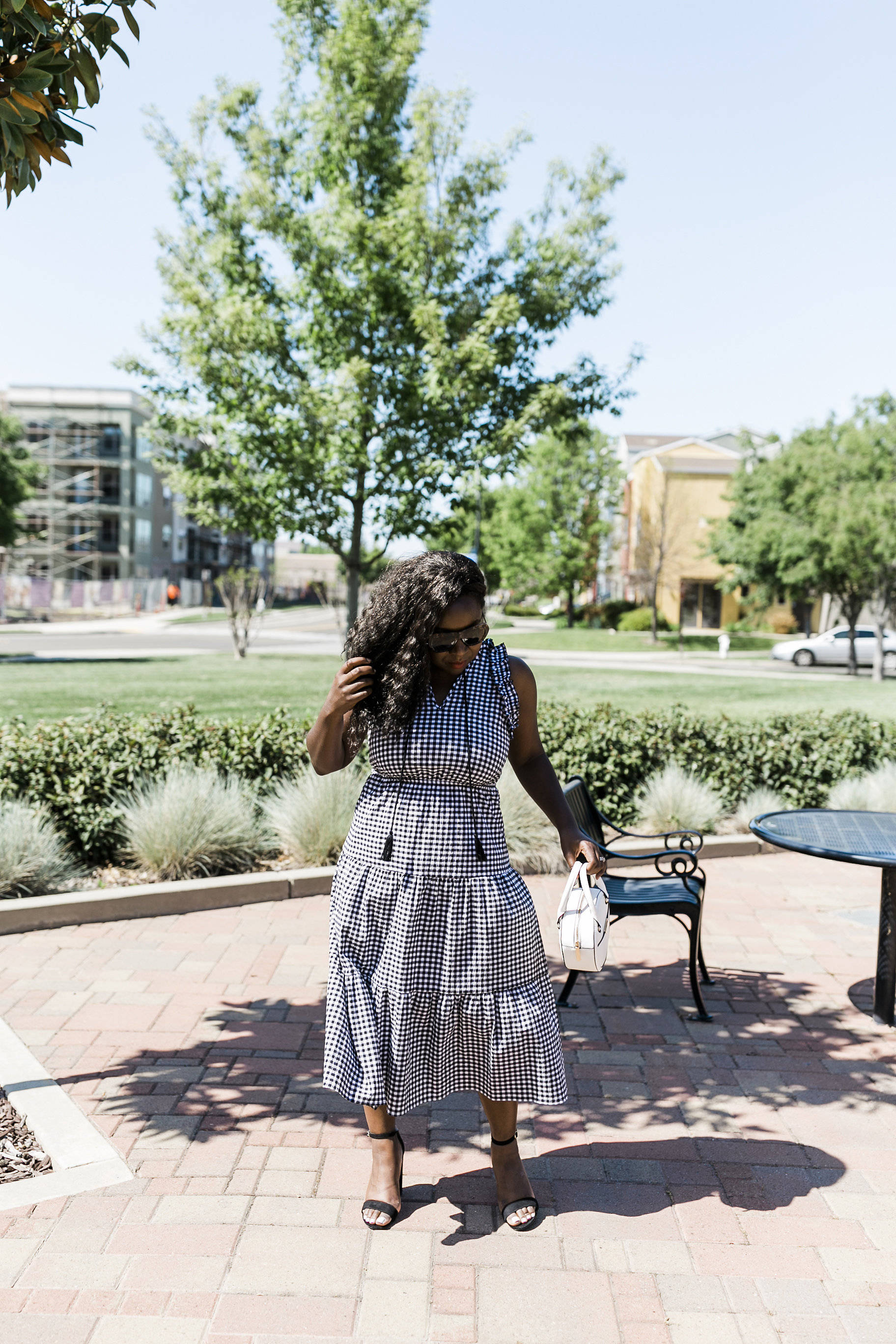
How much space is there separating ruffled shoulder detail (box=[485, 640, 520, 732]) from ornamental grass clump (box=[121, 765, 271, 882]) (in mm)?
3739

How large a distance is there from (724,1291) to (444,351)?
23.9 ft

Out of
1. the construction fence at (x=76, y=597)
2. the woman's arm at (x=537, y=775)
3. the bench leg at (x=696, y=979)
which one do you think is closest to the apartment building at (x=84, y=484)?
the construction fence at (x=76, y=597)

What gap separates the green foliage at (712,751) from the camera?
7.92m

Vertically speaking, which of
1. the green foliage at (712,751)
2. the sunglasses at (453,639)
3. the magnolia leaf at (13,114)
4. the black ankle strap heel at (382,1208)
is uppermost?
the magnolia leaf at (13,114)

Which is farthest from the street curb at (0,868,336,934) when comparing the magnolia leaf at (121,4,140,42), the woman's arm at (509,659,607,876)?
the magnolia leaf at (121,4,140,42)

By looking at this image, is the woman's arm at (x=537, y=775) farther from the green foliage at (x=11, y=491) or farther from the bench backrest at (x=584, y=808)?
the green foliage at (x=11, y=491)

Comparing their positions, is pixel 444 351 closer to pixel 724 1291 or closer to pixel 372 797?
pixel 372 797

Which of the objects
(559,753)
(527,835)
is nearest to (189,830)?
(527,835)

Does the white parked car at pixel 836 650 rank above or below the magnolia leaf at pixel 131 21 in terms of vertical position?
below

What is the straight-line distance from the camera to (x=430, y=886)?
284 centimetres

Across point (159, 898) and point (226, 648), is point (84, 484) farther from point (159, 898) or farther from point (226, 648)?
point (159, 898)

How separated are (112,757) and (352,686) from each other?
446 centimetres

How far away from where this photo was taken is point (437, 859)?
9.34ft

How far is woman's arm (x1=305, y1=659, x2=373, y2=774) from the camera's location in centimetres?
282
